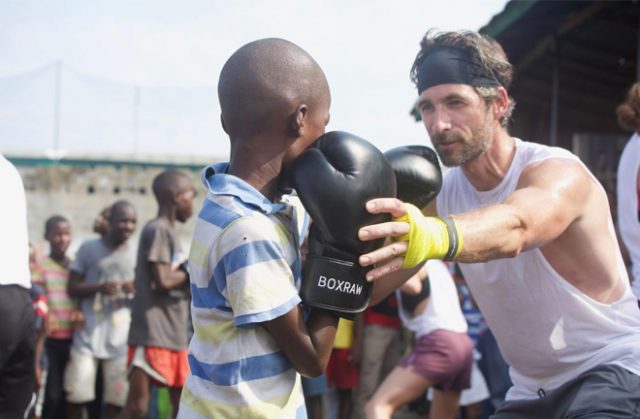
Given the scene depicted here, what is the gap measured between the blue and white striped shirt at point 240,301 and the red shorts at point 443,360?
9.29 ft

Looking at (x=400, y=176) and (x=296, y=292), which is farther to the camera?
(x=400, y=176)

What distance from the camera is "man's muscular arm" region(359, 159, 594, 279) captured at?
7.00ft

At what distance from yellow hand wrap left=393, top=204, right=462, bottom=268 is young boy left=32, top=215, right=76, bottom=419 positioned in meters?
5.10

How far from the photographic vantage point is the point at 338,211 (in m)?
2.08

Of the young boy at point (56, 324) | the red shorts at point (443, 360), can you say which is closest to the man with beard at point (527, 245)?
the red shorts at point (443, 360)

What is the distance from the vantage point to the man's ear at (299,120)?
2150mm

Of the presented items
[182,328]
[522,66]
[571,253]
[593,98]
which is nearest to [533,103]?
[593,98]

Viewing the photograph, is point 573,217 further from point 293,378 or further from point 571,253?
point 293,378

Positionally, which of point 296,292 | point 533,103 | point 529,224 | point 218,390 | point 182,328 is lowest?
point 182,328

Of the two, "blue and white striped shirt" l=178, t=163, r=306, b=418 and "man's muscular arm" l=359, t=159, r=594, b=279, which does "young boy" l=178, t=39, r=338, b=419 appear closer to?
"blue and white striped shirt" l=178, t=163, r=306, b=418

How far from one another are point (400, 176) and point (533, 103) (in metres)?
8.65

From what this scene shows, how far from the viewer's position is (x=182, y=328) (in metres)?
5.86

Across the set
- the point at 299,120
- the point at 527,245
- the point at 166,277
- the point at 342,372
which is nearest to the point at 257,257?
the point at 299,120

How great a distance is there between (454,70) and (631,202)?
1.36 meters
